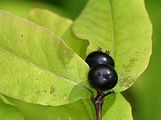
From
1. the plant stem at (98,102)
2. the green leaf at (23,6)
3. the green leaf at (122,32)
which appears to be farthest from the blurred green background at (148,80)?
the plant stem at (98,102)

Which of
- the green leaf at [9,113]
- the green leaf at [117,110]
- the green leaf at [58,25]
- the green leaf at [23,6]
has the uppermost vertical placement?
the green leaf at [117,110]

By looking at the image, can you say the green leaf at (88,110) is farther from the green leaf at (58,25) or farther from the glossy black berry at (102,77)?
the green leaf at (58,25)

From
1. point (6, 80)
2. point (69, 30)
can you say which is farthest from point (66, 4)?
point (6, 80)

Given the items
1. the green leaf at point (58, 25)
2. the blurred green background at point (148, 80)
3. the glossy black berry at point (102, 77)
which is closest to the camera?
the glossy black berry at point (102, 77)

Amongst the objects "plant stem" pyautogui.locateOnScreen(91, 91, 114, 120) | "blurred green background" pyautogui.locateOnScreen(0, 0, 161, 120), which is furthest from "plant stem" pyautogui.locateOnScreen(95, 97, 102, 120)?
"blurred green background" pyautogui.locateOnScreen(0, 0, 161, 120)

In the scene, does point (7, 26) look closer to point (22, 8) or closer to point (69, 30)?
point (69, 30)

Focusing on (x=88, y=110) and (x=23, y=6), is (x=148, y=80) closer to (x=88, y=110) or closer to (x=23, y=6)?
(x=23, y=6)

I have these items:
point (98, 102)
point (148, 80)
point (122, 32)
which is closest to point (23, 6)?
point (148, 80)
